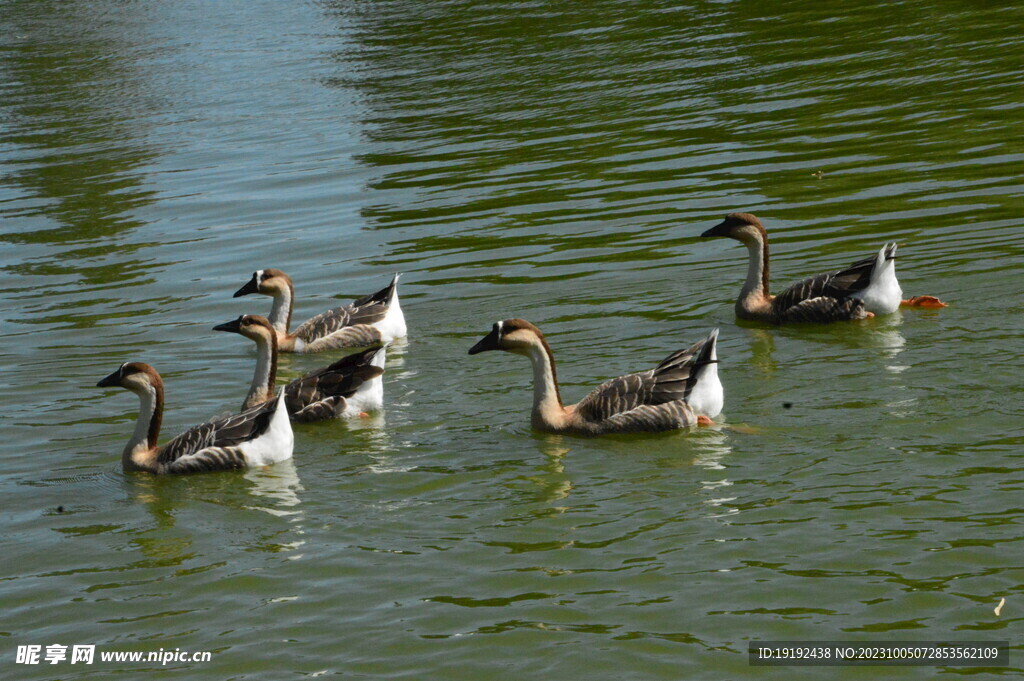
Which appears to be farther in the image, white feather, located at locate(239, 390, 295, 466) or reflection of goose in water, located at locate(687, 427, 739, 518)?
white feather, located at locate(239, 390, 295, 466)

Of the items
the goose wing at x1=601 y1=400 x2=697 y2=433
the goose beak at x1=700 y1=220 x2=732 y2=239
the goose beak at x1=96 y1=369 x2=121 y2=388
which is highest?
the goose beak at x1=700 y1=220 x2=732 y2=239

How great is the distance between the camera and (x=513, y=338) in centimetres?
1279

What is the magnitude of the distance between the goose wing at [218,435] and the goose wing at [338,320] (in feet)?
11.3

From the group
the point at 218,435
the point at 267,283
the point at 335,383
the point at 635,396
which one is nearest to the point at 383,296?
the point at 267,283

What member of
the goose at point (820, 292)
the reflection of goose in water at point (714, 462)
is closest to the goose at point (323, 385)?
the reflection of goose in water at point (714, 462)

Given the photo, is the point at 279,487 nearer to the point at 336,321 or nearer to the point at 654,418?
the point at 654,418

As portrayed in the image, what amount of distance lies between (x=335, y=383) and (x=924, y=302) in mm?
6336

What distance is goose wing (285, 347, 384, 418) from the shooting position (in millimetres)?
13289

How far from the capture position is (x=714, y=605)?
8.81 metres

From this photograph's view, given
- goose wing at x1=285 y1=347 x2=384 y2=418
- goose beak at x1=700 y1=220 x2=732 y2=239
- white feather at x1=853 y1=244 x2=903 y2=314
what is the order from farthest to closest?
goose beak at x1=700 y1=220 x2=732 y2=239 → white feather at x1=853 y1=244 x2=903 y2=314 → goose wing at x1=285 y1=347 x2=384 y2=418

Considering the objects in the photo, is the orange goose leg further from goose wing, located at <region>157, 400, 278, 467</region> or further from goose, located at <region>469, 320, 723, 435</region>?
goose wing, located at <region>157, 400, 278, 467</region>

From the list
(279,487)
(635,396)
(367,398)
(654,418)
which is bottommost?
(279,487)

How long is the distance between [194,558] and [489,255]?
9.31m

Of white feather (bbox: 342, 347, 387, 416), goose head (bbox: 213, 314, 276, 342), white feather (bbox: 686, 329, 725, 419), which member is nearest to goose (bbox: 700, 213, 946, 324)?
white feather (bbox: 686, 329, 725, 419)
